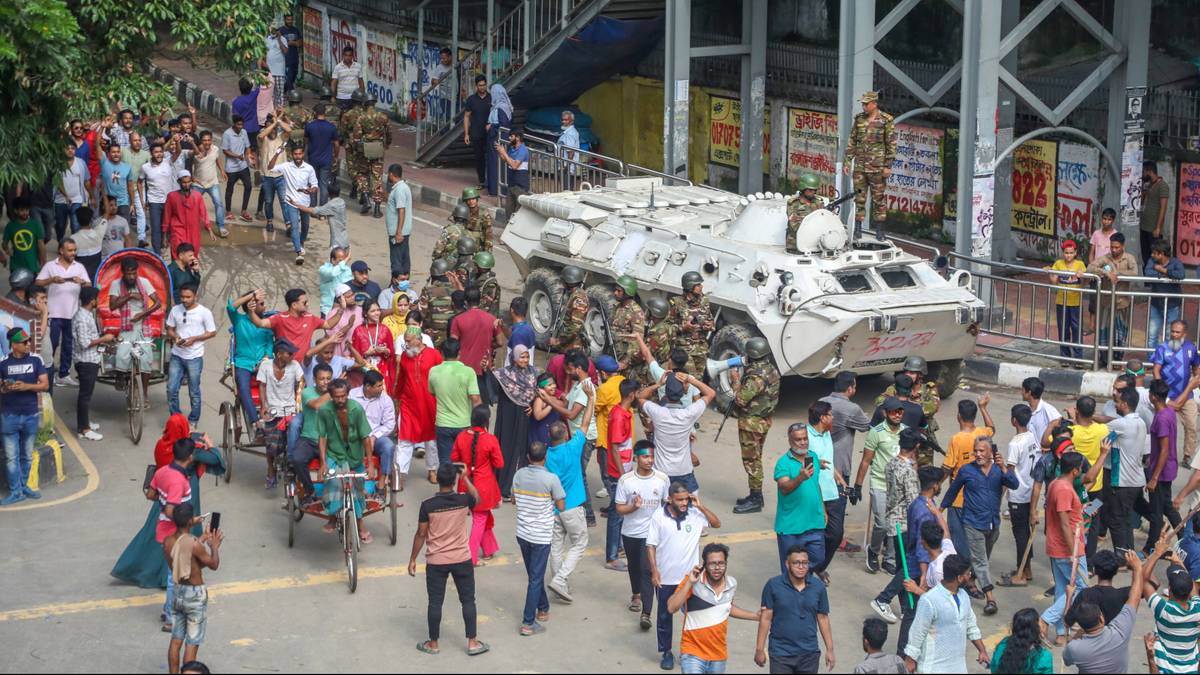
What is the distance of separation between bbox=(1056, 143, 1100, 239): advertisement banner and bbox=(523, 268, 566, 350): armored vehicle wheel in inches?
296

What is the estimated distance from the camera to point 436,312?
58.8 ft

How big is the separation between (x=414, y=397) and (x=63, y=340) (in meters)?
4.70

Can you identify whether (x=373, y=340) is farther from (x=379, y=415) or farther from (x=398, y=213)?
(x=398, y=213)

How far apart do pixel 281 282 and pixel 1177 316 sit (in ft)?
35.8

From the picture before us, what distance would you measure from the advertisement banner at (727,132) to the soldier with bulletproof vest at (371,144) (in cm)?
592

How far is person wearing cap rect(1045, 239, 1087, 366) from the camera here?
19.5 metres

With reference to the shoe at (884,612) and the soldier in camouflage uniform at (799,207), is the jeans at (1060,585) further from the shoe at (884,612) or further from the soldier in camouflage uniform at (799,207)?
the soldier in camouflage uniform at (799,207)

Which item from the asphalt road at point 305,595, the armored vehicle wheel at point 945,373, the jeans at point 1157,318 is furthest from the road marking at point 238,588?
the jeans at point 1157,318

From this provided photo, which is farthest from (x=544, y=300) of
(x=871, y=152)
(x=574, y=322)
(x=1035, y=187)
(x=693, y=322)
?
(x=1035, y=187)

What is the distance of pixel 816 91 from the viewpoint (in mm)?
27203

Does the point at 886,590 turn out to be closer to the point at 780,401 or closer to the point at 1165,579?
the point at 1165,579

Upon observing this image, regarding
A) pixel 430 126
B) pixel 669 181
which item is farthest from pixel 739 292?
pixel 430 126

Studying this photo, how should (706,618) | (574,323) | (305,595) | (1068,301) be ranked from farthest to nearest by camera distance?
(1068,301) → (574,323) → (305,595) → (706,618)

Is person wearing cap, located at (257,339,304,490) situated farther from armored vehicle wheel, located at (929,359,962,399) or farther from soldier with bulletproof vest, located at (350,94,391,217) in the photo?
soldier with bulletproof vest, located at (350,94,391,217)
